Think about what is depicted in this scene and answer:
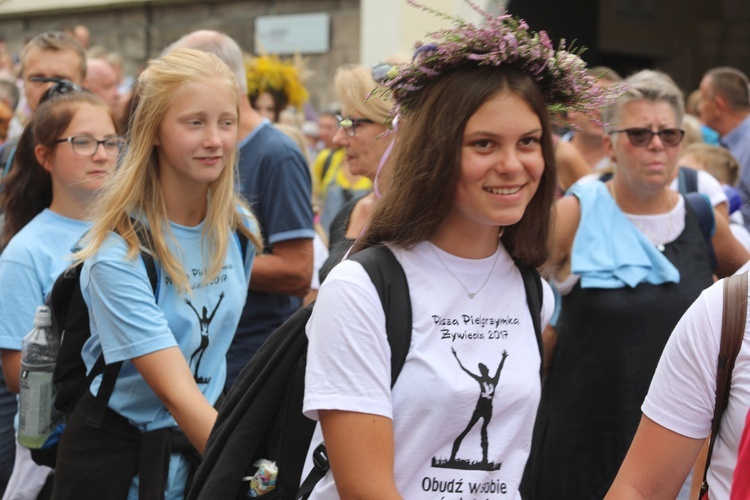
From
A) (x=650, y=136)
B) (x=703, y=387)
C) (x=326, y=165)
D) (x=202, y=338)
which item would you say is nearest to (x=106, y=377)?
(x=202, y=338)

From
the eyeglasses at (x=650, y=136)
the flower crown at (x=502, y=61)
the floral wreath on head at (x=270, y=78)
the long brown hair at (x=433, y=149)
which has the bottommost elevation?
the floral wreath on head at (x=270, y=78)

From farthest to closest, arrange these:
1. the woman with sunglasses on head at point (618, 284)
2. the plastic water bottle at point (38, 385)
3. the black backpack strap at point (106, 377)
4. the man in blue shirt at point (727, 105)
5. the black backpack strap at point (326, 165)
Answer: the black backpack strap at point (326, 165) < the man in blue shirt at point (727, 105) < the woman with sunglasses on head at point (618, 284) < the plastic water bottle at point (38, 385) < the black backpack strap at point (106, 377)

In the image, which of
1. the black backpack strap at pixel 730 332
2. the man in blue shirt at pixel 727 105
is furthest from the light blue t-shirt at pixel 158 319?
the man in blue shirt at pixel 727 105

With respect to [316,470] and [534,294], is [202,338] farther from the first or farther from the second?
[534,294]

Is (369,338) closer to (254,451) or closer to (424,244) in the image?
(424,244)

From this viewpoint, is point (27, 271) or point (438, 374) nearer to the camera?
point (438, 374)

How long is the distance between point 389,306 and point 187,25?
1271 centimetres

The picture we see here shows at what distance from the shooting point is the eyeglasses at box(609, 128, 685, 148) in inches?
177

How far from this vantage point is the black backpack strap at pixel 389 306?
2.36 meters

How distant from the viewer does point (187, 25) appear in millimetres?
14438

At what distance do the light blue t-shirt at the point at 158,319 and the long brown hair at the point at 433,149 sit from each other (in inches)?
34.9

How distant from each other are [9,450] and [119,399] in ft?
4.43

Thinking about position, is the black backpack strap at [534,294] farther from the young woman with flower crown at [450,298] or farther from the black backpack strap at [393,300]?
the black backpack strap at [393,300]

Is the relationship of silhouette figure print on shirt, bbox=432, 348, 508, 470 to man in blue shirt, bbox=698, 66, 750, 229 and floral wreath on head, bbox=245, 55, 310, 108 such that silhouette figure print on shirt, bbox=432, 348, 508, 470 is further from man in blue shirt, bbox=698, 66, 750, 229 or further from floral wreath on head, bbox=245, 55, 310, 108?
man in blue shirt, bbox=698, 66, 750, 229
